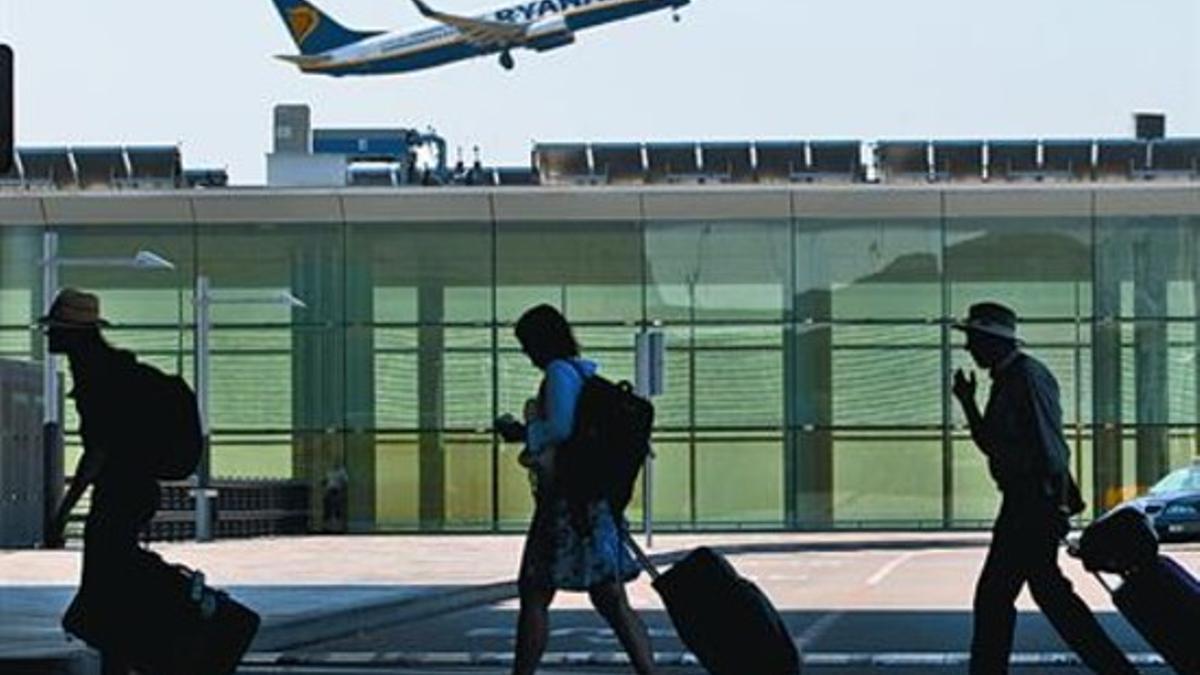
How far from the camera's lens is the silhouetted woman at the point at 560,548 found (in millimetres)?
11938

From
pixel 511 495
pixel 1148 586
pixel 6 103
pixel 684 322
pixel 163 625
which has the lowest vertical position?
pixel 511 495

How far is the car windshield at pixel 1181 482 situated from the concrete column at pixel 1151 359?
13.2ft

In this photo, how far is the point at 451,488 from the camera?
46.6 metres

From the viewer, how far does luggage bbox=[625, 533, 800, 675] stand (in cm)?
1095

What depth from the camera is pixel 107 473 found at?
36.4 ft

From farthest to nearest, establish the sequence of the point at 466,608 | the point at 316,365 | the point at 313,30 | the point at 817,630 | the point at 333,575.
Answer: the point at 313,30 → the point at 316,365 → the point at 333,575 → the point at 466,608 → the point at 817,630

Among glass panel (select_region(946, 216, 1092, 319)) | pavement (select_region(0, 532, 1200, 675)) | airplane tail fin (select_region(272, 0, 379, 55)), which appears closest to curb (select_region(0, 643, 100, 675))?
pavement (select_region(0, 532, 1200, 675))

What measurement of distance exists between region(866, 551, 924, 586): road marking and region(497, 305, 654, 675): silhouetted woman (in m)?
13.8

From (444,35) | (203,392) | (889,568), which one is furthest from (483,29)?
(889,568)

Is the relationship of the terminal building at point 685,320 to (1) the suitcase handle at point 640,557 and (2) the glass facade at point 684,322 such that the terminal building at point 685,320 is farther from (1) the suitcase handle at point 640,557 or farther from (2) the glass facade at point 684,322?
(1) the suitcase handle at point 640,557

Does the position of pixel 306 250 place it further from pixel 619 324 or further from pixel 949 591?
pixel 949 591

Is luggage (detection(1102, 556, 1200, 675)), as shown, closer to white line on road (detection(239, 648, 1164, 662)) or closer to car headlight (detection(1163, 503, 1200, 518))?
white line on road (detection(239, 648, 1164, 662))

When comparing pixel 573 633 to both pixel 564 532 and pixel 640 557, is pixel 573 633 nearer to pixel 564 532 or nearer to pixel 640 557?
pixel 564 532

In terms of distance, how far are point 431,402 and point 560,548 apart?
114 ft
